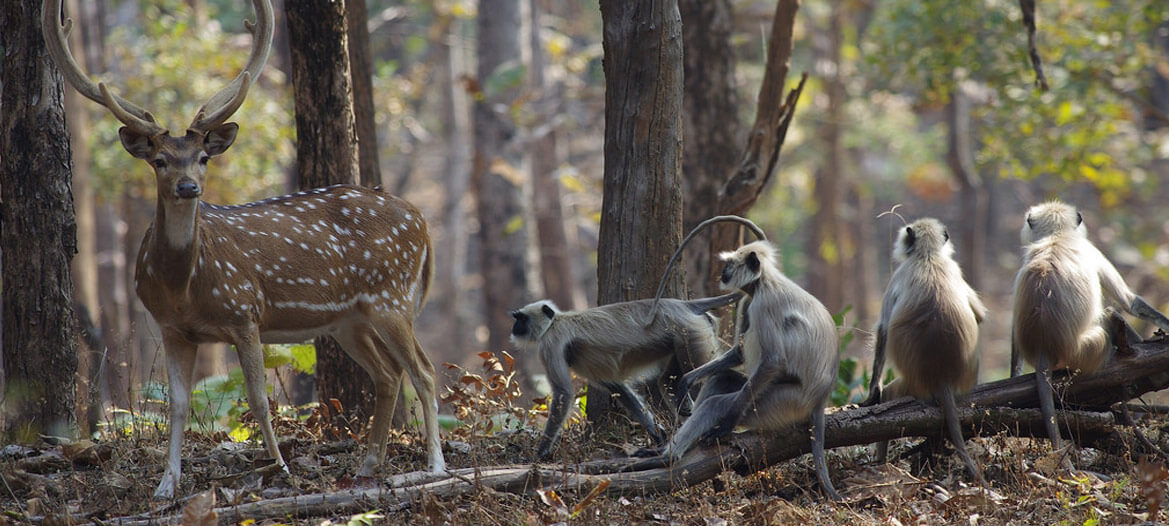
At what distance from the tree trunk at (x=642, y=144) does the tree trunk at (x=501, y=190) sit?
12.3 metres

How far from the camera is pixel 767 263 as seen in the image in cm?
685

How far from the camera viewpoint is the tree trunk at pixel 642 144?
7539 mm

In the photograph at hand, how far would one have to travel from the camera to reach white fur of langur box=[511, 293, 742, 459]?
279 inches

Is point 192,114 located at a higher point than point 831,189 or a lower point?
higher

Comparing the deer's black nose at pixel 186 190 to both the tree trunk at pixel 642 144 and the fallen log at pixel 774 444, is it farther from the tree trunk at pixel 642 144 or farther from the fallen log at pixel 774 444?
the tree trunk at pixel 642 144

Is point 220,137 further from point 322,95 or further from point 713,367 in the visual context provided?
point 713,367

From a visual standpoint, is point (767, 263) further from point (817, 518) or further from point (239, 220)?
point (239, 220)

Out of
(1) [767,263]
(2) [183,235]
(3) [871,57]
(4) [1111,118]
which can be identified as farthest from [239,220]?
(4) [1111,118]

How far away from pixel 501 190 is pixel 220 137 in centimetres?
1423

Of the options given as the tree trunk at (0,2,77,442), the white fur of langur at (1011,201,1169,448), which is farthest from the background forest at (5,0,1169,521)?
the white fur of langur at (1011,201,1169,448)

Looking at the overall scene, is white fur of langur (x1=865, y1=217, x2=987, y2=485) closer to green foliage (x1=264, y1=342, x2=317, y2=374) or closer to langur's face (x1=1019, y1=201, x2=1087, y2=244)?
langur's face (x1=1019, y1=201, x2=1087, y2=244)

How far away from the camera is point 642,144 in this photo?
24.9 ft

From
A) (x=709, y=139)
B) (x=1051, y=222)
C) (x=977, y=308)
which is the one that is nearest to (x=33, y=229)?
(x=977, y=308)

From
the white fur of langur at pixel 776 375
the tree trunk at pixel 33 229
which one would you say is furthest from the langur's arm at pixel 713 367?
the tree trunk at pixel 33 229
